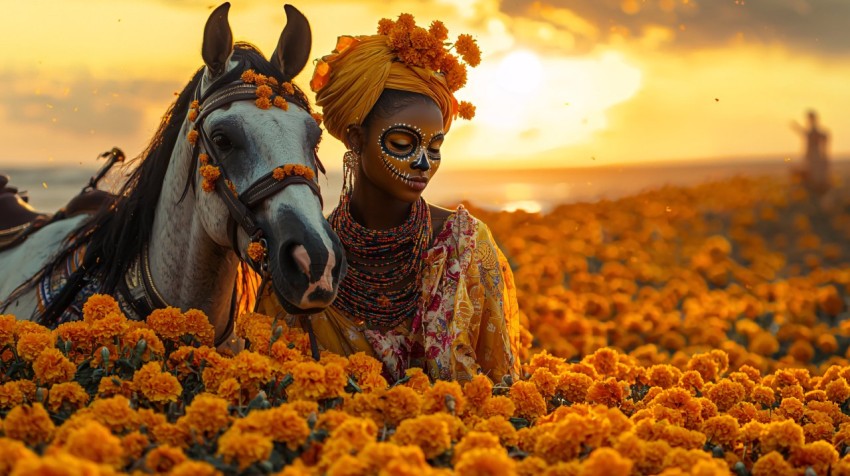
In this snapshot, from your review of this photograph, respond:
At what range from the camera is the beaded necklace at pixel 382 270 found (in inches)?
159

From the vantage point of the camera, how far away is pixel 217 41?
3.57 m

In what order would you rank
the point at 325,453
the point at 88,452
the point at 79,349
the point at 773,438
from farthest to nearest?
1. the point at 79,349
2. the point at 773,438
3. the point at 325,453
4. the point at 88,452

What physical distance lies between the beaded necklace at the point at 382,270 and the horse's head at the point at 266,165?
50cm

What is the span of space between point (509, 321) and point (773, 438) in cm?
155

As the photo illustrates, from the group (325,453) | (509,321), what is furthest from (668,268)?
(325,453)

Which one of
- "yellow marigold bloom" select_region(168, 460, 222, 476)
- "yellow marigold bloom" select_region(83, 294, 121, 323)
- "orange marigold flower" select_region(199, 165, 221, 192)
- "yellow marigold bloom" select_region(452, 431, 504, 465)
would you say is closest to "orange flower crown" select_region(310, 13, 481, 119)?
"orange marigold flower" select_region(199, 165, 221, 192)

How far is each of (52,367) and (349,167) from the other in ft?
5.27

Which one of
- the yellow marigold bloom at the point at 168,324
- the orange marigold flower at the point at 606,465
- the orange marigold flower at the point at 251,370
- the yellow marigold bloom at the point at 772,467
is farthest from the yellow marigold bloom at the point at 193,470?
the yellow marigold bloom at the point at 772,467

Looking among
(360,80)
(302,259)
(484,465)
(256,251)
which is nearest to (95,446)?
(484,465)

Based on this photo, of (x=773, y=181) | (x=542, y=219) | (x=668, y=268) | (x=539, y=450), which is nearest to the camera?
(x=539, y=450)

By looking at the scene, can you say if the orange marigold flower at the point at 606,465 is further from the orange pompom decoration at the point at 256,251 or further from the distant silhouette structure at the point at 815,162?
the distant silhouette structure at the point at 815,162

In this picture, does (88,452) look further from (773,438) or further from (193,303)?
(773,438)

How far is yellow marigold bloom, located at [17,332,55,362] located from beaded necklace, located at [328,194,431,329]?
4.30 feet

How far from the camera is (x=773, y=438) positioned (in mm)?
2975
